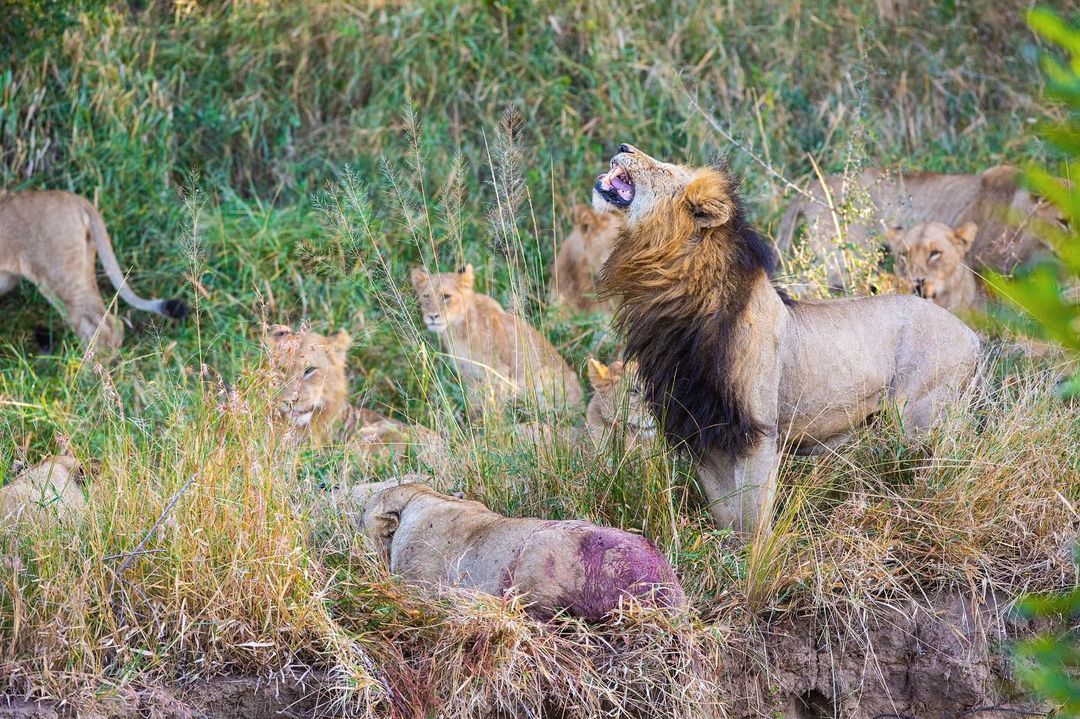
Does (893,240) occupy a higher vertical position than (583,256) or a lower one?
higher

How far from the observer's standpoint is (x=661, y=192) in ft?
13.9

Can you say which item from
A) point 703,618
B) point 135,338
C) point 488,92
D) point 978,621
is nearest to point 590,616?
point 703,618

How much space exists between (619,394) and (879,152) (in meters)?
4.62

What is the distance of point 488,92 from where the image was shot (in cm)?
900

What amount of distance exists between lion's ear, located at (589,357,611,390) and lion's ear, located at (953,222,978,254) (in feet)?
7.32

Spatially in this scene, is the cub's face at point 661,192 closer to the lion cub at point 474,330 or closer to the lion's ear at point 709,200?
the lion's ear at point 709,200

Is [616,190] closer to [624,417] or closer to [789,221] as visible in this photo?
[624,417]

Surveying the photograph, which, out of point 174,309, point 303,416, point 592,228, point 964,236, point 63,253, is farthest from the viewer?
point 592,228

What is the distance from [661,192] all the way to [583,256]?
12.2ft

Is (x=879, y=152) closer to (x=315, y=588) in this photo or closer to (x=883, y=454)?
(x=883, y=454)

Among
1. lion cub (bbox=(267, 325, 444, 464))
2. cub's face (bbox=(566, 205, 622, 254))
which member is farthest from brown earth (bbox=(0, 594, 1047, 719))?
cub's face (bbox=(566, 205, 622, 254))

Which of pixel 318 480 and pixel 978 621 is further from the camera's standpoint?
pixel 318 480

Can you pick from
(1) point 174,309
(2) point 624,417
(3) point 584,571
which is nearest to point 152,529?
(3) point 584,571

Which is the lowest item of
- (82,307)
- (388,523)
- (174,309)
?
(82,307)
